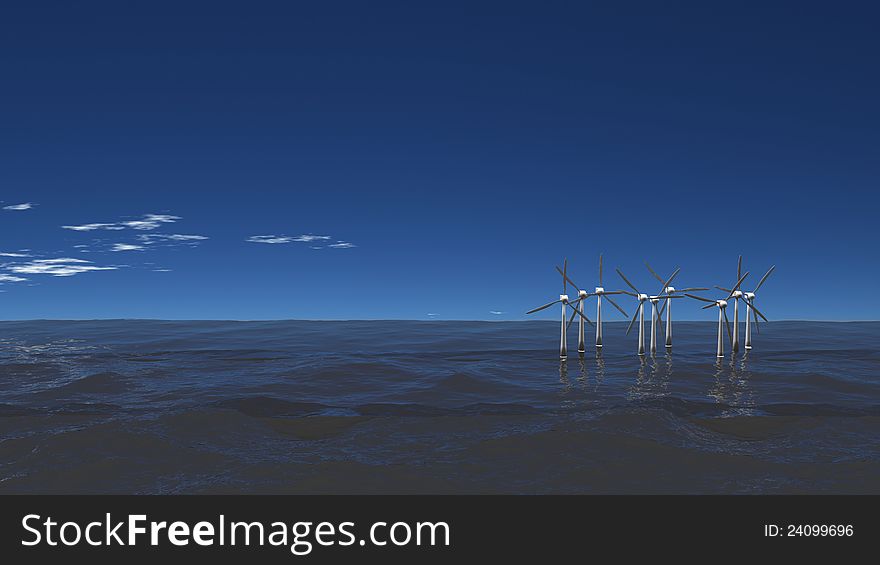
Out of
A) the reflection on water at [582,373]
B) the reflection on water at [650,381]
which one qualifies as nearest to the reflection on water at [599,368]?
the reflection on water at [582,373]

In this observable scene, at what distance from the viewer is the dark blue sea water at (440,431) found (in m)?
22.1

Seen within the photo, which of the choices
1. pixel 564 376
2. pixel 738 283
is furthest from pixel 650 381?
pixel 738 283

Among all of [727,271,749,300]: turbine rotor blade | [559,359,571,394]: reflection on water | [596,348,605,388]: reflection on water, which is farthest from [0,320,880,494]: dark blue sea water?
[727,271,749,300]: turbine rotor blade

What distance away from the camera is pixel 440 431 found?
101 feet

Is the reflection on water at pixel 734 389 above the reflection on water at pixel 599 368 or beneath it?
above

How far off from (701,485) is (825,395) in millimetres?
30936

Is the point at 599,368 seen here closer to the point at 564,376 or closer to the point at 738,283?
the point at 564,376

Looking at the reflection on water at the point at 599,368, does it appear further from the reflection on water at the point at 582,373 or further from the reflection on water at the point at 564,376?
the reflection on water at the point at 564,376

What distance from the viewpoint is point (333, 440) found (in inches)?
1138

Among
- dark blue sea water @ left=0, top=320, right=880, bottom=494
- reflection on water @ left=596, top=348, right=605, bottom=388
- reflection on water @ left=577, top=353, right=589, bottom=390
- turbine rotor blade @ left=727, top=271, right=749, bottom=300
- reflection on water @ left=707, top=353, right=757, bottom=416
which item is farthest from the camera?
turbine rotor blade @ left=727, top=271, right=749, bottom=300

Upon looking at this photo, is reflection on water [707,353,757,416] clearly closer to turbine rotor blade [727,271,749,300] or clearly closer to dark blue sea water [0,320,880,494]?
dark blue sea water [0,320,880,494]

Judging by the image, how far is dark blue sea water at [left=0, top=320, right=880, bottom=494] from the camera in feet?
72.6

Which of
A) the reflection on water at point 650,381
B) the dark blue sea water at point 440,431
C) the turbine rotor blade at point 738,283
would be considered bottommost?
the dark blue sea water at point 440,431
